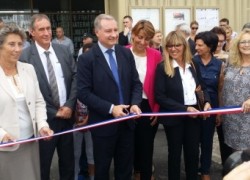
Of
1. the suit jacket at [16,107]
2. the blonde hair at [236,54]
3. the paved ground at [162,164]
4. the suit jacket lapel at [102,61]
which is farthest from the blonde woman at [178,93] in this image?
the suit jacket at [16,107]

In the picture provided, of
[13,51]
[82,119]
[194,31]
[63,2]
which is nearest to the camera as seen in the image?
[13,51]

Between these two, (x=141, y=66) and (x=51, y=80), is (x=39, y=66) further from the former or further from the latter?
(x=141, y=66)

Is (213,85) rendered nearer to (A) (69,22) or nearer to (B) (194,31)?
(B) (194,31)

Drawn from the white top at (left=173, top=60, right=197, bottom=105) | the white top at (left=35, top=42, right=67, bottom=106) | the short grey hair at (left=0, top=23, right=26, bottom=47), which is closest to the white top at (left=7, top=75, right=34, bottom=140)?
the short grey hair at (left=0, top=23, right=26, bottom=47)

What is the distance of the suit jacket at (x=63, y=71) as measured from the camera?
4.11 meters

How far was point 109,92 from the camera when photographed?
4.00 metres

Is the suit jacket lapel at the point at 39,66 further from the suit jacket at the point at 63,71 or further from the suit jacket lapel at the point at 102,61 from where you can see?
the suit jacket lapel at the point at 102,61

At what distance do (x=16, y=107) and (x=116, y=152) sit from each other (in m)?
1.26

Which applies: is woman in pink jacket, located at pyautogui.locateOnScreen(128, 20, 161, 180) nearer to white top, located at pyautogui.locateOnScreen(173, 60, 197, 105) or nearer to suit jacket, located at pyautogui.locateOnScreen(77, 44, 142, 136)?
white top, located at pyautogui.locateOnScreen(173, 60, 197, 105)

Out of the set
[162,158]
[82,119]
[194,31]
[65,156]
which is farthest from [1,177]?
[194,31]

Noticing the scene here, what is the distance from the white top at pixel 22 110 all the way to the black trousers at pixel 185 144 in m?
1.64

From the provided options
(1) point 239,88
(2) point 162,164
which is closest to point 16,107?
(1) point 239,88

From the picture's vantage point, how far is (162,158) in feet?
20.4

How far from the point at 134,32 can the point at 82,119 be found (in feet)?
4.03
